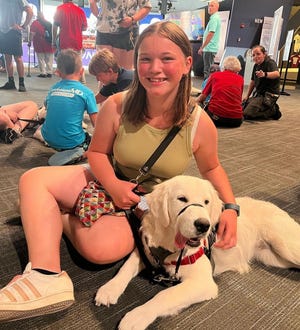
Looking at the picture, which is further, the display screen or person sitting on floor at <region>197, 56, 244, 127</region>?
the display screen

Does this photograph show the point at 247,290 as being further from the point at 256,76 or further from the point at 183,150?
the point at 256,76

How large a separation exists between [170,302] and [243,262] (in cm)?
61

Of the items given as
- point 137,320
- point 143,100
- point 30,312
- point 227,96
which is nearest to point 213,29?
point 227,96

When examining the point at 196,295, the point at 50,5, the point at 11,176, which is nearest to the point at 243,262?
the point at 196,295

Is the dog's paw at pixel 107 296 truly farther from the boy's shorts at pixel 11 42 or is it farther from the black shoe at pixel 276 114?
the boy's shorts at pixel 11 42

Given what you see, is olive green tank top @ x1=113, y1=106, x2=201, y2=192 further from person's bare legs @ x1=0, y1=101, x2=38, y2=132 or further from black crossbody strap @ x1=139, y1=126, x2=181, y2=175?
person's bare legs @ x1=0, y1=101, x2=38, y2=132

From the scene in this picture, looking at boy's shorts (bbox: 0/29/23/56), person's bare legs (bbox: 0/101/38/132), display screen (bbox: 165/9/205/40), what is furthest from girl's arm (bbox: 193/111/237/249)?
display screen (bbox: 165/9/205/40)

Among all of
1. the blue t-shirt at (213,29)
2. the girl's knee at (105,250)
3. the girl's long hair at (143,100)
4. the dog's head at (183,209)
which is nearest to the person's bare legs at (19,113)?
the girl's long hair at (143,100)

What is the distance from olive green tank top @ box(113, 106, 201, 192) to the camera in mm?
1595

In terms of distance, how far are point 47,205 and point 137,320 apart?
659mm

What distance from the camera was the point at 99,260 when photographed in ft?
5.09

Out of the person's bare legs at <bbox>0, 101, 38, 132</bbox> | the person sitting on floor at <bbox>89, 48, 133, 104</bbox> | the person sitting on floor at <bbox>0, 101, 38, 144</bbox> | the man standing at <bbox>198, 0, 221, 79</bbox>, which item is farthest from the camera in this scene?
the man standing at <bbox>198, 0, 221, 79</bbox>

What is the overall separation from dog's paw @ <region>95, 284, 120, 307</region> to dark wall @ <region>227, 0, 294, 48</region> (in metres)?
11.5

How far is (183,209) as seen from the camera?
4.28 ft
